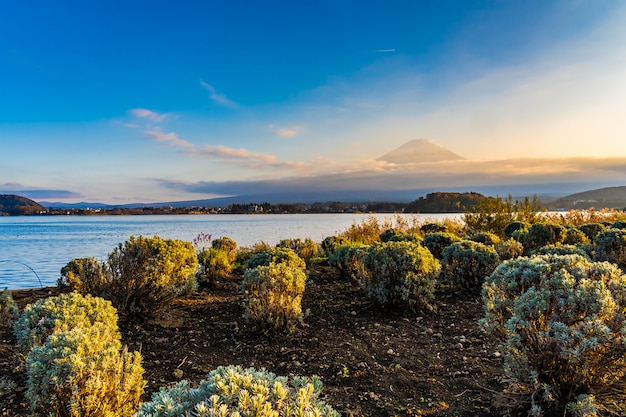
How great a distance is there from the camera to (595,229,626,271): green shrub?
27.7 ft

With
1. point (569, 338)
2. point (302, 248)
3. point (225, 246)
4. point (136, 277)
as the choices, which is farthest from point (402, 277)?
point (225, 246)

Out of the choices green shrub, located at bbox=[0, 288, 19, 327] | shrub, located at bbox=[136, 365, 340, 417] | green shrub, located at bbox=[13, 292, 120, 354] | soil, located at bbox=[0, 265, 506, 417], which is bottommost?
soil, located at bbox=[0, 265, 506, 417]

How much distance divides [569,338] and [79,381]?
3.79 metres

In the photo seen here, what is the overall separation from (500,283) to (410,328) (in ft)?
8.09

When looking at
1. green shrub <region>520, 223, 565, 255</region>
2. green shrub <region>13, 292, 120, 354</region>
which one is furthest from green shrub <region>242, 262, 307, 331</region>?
green shrub <region>520, 223, 565, 255</region>

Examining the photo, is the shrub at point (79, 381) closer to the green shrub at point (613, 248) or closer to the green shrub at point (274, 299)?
the green shrub at point (274, 299)

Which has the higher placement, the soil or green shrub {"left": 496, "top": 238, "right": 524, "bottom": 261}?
green shrub {"left": 496, "top": 238, "right": 524, "bottom": 261}

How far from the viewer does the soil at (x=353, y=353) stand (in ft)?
12.7

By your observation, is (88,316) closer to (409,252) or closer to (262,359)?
(262,359)

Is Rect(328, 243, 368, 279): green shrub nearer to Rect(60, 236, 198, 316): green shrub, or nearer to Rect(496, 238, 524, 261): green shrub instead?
Rect(496, 238, 524, 261): green shrub

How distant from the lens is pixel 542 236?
436 inches

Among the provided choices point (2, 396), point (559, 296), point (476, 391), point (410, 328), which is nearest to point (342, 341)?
point (410, 328)

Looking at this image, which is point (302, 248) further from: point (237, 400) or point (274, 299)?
point (237, 400)

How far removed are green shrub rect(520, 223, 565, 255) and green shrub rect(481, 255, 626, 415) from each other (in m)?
8.31
